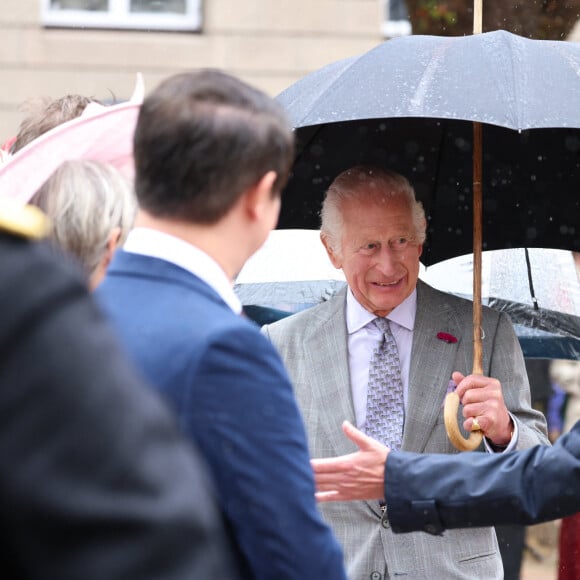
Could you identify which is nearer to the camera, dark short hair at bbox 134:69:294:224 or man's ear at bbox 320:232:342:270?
dark short hair at bbox 134:69:294:224

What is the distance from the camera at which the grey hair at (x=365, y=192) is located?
366 centimetres

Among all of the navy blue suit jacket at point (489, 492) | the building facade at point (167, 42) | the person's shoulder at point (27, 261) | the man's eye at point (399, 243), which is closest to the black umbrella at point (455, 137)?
the man's eye at point (399, 243)

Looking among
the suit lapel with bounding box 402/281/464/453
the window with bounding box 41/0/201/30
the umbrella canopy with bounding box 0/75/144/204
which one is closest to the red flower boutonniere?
the suit lapel with bounding box 402/281/464/453

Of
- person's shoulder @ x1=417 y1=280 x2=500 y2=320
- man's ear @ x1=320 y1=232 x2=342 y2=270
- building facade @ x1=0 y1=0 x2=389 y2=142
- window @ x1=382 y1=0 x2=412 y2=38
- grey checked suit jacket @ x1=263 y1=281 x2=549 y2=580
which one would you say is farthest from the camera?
window @ x1=382 y1=0 x2=412 y2=38

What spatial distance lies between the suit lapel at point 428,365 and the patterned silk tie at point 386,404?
0.04 meters

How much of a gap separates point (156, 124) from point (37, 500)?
97cm

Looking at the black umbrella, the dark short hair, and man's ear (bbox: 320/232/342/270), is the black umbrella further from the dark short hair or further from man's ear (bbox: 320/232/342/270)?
the dark short hair

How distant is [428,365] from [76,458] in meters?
2.56

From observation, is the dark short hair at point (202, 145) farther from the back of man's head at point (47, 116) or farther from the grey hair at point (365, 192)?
the grey hair at point (365, 192)

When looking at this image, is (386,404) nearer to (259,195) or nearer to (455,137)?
(455,137)

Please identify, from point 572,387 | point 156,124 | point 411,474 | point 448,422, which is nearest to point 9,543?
point 156,124

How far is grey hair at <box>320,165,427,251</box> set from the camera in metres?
3.66

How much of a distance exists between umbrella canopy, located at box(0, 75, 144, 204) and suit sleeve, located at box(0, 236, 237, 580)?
1.64m

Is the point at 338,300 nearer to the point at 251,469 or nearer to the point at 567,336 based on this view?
the point at 567,336
